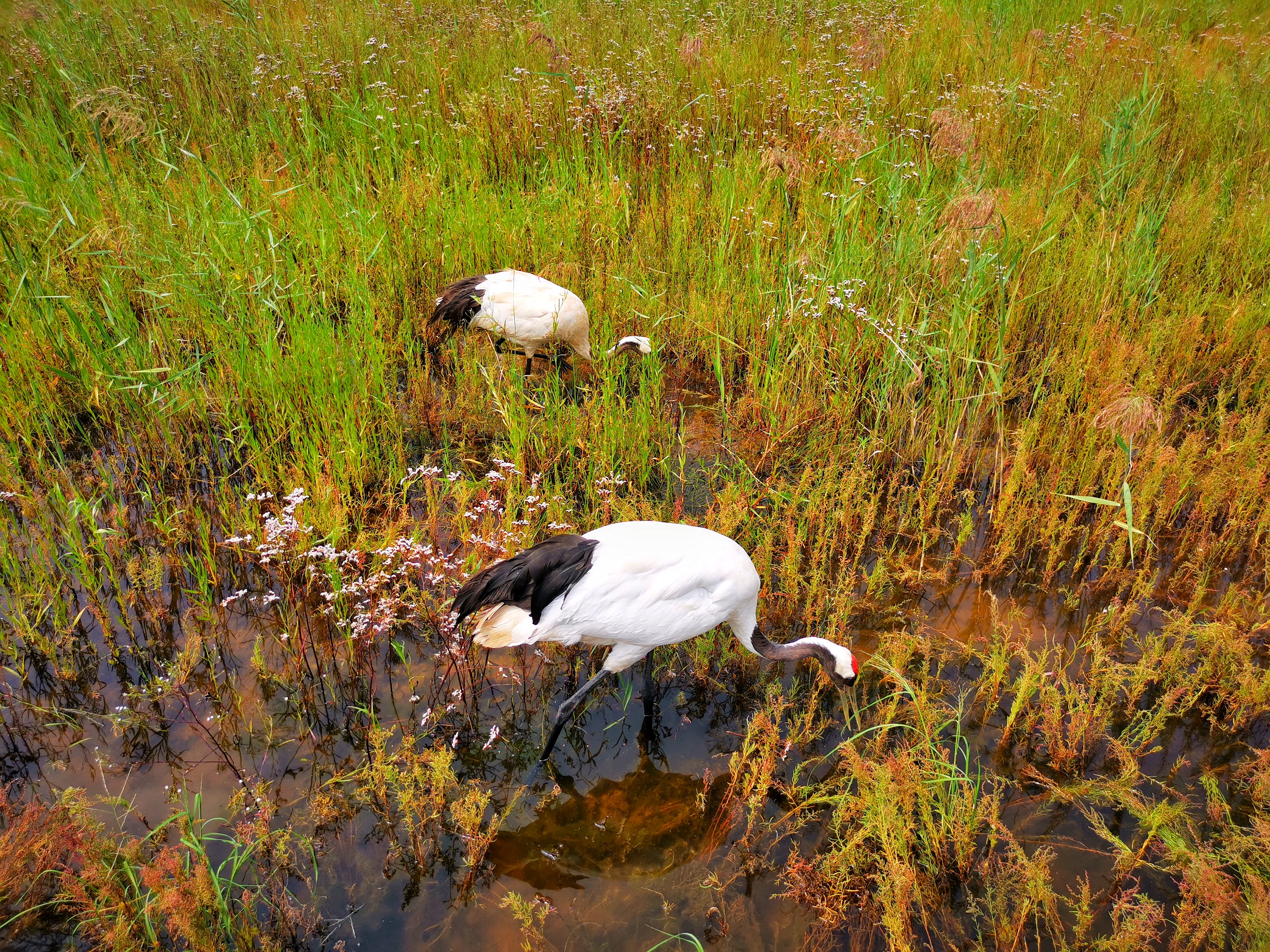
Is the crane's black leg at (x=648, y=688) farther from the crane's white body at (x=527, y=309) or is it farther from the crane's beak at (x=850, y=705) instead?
the crane's white body at (x=527, y=309)

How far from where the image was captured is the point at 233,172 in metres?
5.45

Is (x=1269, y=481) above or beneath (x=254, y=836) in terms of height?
above

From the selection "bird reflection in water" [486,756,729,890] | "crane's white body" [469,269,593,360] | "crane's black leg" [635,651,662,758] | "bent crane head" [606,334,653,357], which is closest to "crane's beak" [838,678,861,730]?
"bird reflection in water" [486,756,729,890]

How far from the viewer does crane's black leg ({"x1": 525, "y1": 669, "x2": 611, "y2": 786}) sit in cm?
263

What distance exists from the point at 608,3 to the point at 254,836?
8.83 meters

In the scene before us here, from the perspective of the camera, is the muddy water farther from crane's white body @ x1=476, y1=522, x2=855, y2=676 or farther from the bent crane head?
the bent crane head

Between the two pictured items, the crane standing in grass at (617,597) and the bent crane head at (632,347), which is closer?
the crane standing in grass at (617,597)

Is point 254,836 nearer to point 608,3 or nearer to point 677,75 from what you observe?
point 677,75

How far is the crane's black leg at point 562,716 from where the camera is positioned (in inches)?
104

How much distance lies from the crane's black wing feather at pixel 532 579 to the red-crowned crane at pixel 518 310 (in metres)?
1.71

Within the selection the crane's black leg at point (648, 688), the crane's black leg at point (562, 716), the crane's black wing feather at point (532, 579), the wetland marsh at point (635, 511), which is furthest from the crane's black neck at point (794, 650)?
the crane's black wing feather at point (532, 579)

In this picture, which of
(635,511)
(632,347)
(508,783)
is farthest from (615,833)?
(632,347)

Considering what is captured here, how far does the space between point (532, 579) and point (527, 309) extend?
2.11 m

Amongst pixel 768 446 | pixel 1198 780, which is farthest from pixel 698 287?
pixel 1198 780
